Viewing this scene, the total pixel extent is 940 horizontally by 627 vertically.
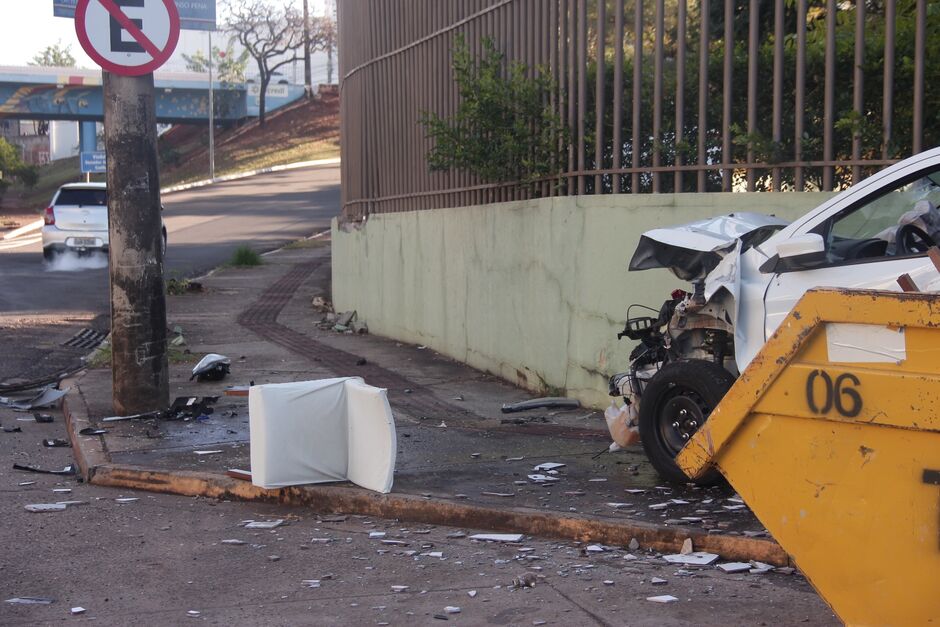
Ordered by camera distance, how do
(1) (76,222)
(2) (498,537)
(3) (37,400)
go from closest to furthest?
(2) (498,537), (3) (37,400), (1) (76,222)

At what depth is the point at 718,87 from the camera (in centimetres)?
842

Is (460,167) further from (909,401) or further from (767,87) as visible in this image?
(909,401)

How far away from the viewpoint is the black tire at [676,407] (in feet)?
20.0

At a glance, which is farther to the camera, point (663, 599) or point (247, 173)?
point (247, 173)

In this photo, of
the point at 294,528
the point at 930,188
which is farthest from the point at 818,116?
the point at 294,528

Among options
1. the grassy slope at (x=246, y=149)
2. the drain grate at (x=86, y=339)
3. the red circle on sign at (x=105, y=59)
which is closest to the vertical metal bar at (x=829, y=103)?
the red circle on sign at (x=105, y=59)

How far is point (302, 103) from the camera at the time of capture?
74.6 metres

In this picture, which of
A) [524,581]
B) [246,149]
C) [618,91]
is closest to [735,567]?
[524,581]

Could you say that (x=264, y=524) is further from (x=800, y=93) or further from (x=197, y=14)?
(x=197, y=14)

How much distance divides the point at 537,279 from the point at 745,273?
3.92 meters

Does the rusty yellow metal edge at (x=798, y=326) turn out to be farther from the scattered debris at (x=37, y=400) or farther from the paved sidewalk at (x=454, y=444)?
the scattered debris at (x=37, y=400)

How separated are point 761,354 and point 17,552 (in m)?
3.86

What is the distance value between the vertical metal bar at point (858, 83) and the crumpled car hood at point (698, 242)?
31.0 inches

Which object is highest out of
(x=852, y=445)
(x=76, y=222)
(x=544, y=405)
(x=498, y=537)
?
(x=76, y=222)
